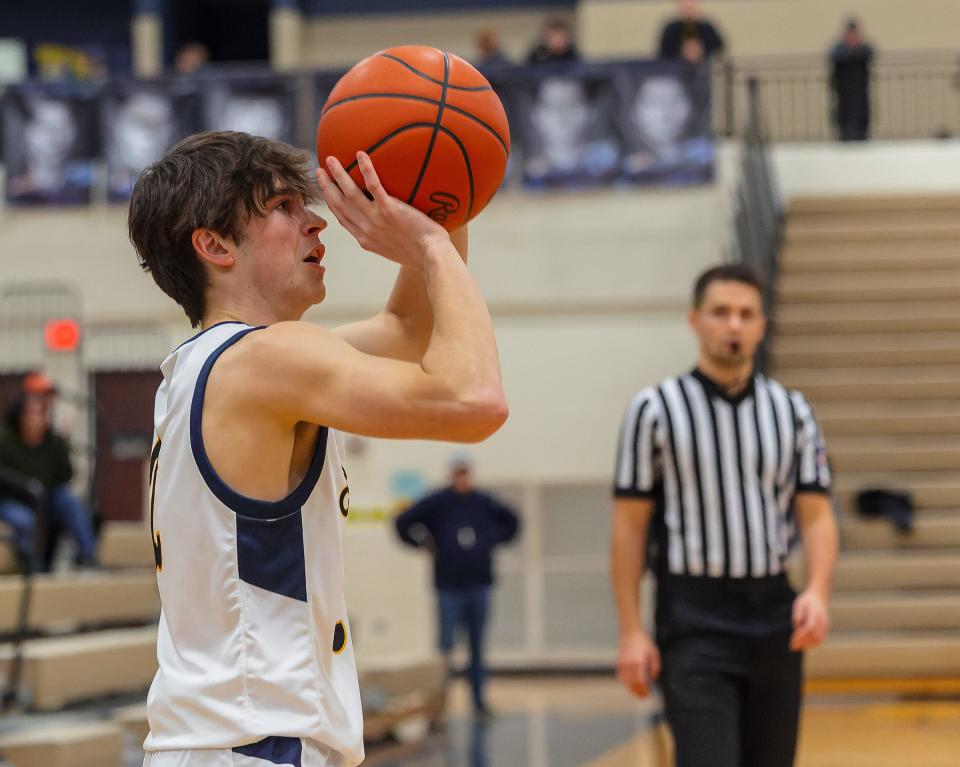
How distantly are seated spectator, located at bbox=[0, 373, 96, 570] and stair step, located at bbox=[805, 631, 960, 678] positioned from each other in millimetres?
4744

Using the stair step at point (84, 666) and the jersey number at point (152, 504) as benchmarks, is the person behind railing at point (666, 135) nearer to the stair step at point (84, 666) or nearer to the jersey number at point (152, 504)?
the stair step at point (84, 666)

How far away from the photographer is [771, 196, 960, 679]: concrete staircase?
905cm

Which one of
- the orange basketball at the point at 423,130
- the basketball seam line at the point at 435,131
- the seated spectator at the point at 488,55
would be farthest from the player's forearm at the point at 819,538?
the seated spectator at the point at 488,55

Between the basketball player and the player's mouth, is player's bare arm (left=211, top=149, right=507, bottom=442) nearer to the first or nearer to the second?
the basketball player

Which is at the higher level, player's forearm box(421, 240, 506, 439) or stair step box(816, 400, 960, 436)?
player's forearm box(421, 240, 506, 439)

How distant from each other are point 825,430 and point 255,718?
29.0 feet

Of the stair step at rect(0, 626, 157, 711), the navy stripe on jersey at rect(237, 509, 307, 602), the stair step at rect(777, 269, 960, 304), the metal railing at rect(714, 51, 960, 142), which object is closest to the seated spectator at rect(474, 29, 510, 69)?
the metal railing at rect(714, 51, 960, 142)

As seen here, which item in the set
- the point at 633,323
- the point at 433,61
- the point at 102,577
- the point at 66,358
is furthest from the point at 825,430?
the point at 433,61

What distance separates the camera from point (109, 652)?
780 centimetres

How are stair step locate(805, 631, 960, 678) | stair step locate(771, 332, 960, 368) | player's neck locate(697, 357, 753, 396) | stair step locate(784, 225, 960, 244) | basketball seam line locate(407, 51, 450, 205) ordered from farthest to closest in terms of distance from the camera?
stair step locate(784, 225, 960, 244), stair step locate(771, 332, 960, 368), stair step locate(805, 631, 960, 678), player's neck locate(697, 357, 753, 396), basketball seam line locate(407, 51, 450, 205)

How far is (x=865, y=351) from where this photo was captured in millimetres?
11039

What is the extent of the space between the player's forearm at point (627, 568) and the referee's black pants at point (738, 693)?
0.83 feet

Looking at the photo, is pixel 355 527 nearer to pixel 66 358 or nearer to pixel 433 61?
pixel 66 358

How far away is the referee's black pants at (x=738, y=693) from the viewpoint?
362cm
